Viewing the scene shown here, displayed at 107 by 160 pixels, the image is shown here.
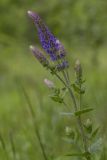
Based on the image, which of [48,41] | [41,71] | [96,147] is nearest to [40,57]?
[48,41]

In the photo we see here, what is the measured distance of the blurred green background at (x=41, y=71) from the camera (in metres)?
3.80

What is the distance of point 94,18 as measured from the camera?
634cm

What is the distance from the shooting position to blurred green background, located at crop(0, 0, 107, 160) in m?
3.80

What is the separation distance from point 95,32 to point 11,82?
250 centimetres

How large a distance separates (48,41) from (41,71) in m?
6.81

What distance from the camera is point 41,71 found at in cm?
→ 884

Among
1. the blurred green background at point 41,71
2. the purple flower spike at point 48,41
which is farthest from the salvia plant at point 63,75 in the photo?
the blurred green background at point 41,71

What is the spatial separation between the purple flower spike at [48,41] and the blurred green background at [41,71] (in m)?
0.85

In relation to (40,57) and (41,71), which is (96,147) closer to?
(40,57)

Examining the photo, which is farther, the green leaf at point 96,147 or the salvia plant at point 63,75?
the green leaf at point 96,147

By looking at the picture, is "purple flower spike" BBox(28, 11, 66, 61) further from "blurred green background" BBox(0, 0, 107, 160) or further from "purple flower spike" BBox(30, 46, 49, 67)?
"blurred green background" BBox(0, 0, 107, 160)

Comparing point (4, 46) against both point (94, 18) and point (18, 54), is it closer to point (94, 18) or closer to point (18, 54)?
point (18, 54)

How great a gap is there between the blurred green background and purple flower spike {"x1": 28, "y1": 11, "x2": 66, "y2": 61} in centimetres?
85

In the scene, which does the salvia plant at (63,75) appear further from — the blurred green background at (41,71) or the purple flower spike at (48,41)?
the blurred green background at (41,71)
